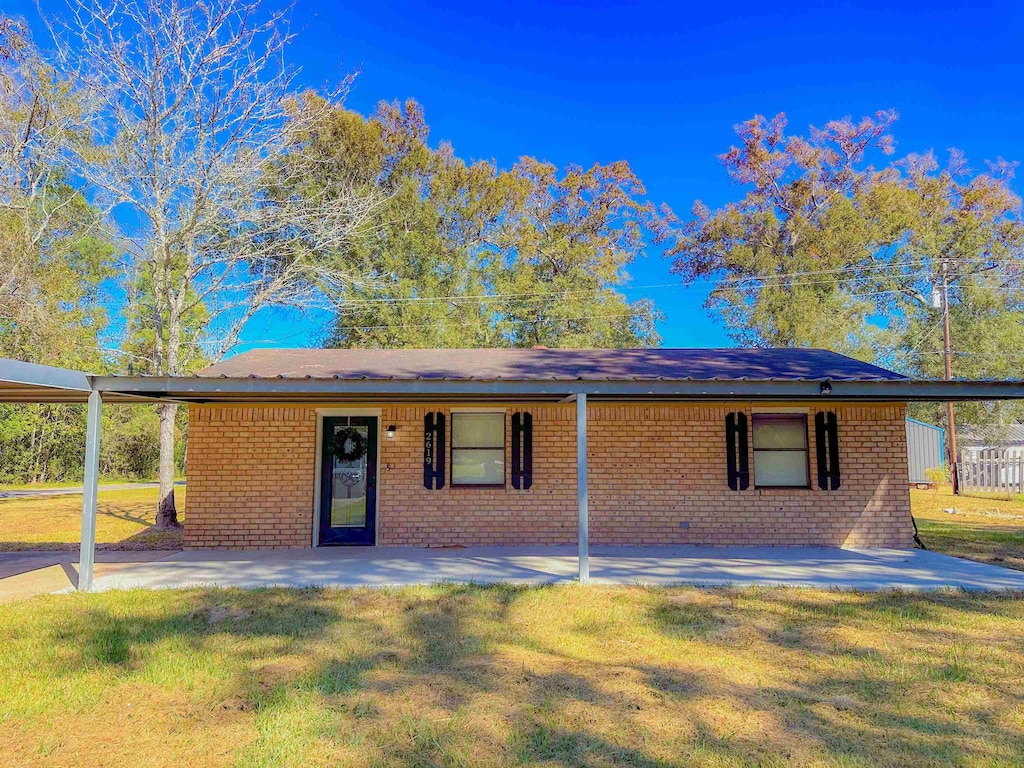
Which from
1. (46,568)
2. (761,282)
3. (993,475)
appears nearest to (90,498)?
(46,568)

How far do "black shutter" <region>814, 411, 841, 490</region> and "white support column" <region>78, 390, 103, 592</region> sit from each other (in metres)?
9.12

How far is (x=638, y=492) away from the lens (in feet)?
29.6

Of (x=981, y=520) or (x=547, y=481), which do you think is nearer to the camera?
(x=547, y=481)

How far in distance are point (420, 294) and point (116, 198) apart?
1047cm

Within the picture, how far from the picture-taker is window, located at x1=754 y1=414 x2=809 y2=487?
9180 mm

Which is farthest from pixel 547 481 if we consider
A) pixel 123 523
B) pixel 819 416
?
pixel 123 523

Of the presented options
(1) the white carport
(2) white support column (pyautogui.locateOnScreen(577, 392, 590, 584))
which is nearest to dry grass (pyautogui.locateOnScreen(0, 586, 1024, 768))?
(2) white support column (pyautogui.locateOnScreen(577, 392, 590, 584))

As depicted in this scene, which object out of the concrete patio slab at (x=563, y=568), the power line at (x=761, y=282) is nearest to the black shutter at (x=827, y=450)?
the concrete patio slab at (x=563, y=568)

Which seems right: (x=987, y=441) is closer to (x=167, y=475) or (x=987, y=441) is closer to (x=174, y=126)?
(x=167, y=475)

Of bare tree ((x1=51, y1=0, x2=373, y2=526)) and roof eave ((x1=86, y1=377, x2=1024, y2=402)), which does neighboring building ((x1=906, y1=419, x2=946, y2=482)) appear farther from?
bare tree ((x1=51, y1=0, x2=373, y2=526))

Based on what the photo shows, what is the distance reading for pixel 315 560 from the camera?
784 centimetres

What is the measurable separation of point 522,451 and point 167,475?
758 centimetres

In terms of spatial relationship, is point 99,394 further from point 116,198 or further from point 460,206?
point 460,206

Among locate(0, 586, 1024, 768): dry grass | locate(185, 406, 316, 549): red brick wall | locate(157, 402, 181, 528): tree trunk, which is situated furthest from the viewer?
locate(157, 402, 181, 528): tree trunk
